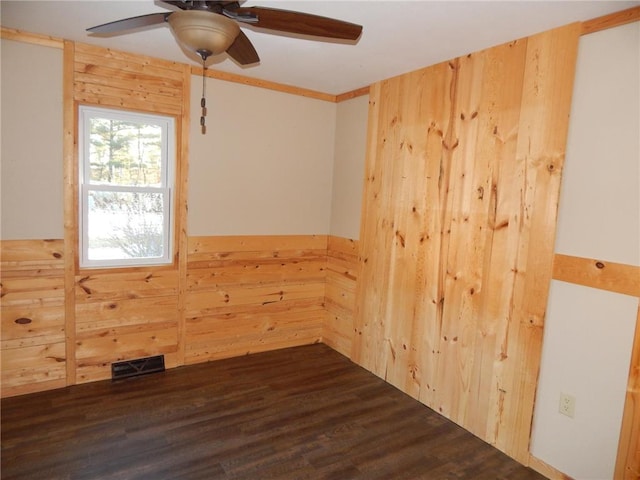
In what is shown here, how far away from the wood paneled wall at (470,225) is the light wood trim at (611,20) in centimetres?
5

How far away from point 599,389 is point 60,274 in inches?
136

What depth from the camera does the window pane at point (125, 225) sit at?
3020 mm

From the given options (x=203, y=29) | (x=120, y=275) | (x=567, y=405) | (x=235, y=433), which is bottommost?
(x=235, y=433)

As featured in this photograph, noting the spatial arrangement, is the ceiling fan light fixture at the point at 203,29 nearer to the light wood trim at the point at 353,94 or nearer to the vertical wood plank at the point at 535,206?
the vertical wood plank at the point at 535,206

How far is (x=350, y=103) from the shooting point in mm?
3744

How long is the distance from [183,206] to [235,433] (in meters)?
1.77

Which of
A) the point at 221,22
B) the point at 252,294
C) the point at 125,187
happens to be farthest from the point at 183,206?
the point at 221,22

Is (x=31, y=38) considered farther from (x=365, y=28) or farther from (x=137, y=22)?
(x=365, y=28)

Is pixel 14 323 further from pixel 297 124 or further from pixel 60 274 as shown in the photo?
pixel 297 124

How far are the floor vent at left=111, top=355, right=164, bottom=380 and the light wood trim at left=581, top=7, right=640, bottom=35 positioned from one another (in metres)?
3.62

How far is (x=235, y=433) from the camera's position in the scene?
248 cm

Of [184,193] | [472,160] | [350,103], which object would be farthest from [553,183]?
[184,193]

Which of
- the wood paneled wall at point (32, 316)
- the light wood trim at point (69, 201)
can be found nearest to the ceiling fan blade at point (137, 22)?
the light wood trim at point (69, 201)

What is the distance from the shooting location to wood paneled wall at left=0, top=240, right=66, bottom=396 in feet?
8.94
